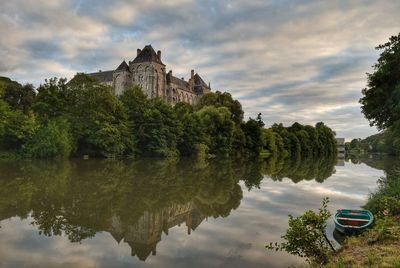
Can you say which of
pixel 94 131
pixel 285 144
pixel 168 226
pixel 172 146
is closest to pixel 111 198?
pixel 168 226

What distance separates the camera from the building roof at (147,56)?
3378 inches

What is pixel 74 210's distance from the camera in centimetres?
1259

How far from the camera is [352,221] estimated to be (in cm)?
964

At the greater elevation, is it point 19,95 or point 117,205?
point 19,95

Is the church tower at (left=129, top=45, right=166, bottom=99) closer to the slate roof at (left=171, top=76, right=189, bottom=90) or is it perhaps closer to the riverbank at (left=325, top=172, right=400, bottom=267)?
the slate roof at (left=171, top=76, right=189, bottom=90)

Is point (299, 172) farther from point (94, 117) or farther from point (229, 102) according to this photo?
point (229, 102)

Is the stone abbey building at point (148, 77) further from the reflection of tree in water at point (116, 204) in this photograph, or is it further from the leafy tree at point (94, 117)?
the reflection of tree in water at point (116, 204)

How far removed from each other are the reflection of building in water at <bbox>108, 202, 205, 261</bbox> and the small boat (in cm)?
421

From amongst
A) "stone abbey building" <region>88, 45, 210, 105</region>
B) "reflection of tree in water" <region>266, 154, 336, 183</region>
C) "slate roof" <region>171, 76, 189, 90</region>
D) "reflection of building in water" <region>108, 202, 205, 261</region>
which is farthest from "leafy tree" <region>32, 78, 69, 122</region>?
"slate roof" <region>171, 76, 189, 90</region>

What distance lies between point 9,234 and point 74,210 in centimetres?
341

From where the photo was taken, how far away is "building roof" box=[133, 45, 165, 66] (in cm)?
8581

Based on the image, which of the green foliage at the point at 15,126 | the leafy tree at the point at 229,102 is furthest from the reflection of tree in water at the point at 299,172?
the green foliage at the point at 15,126

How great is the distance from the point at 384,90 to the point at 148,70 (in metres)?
67.8

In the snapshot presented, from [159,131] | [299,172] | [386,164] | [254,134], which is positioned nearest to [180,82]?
[254,134]
